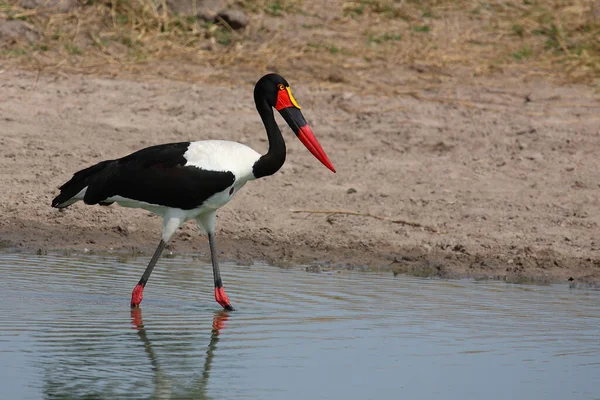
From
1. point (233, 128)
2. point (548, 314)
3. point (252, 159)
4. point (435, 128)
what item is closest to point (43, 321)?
point (252, 159)

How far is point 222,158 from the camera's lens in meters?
6.17

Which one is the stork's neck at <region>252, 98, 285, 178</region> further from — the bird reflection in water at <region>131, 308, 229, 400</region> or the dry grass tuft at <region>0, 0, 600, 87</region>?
the dry grass tuft at <region>0, 0, 600, 87</region>

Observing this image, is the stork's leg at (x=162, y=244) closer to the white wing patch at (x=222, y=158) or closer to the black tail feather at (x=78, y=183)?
the white wing patch at (x=222, y=158)

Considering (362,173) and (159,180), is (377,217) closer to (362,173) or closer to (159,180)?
(362,173)

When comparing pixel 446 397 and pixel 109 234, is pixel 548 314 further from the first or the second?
pixel 109 234

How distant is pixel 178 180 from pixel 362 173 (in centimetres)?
282

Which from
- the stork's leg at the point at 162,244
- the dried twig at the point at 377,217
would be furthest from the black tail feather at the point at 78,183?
the dried twig at the point at 377,217

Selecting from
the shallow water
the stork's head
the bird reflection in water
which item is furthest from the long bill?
the bird reflection in water

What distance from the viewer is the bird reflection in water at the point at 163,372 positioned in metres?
4.42

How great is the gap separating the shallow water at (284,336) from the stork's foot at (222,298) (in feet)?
0.26

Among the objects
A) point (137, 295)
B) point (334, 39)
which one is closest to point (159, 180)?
point (137, 295)

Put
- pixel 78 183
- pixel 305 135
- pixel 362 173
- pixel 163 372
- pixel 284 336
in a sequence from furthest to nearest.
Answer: pixel 362 173, pixel 305 135, pixel 78 183, pixel 284 336, pixel 163 372

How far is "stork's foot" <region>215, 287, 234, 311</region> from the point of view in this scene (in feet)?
20.0

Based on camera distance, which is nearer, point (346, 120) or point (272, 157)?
point (272, 157)
